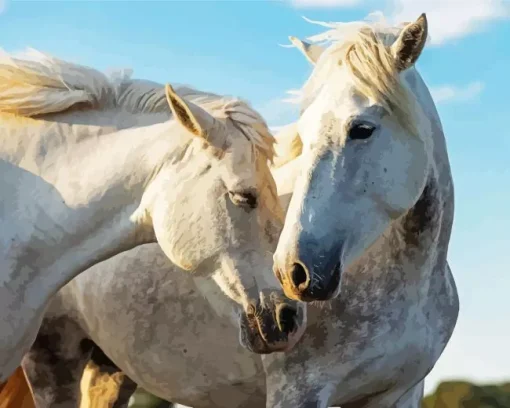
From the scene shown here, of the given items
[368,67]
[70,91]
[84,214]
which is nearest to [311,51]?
[368,67]

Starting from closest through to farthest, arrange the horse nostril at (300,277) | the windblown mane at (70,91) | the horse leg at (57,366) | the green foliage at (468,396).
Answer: the horse nostril at (300,277) < the windblown mane at (70,91) < the horse leg at (57,366) < the green foliage at (468,396)

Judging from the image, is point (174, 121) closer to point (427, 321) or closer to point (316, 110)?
point (316, 110)

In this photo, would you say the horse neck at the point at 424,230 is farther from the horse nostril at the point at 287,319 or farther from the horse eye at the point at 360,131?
the horse nostril at the point at 287,319

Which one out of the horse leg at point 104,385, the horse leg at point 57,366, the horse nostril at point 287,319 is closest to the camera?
the horse nostril at point 287,319

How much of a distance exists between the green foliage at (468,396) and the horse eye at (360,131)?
6804 mm

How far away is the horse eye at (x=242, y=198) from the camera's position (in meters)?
2.66

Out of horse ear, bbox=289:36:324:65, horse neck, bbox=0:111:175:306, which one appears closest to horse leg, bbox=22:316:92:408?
horse neck, bbox=0:111:175:306

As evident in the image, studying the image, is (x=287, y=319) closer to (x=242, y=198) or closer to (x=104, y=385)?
(x=242, y=198)

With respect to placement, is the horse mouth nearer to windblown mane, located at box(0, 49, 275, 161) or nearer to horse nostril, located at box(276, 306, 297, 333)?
horse nostril, located at box(276, 306, 297, 333)

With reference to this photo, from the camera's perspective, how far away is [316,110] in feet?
8.38

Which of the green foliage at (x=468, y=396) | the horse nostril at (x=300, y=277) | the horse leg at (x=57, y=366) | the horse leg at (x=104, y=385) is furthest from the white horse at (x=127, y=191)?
the green foliage at (x=468, y=396)

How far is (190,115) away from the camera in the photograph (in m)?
2.65

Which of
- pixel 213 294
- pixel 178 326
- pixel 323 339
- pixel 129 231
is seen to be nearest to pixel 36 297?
pixel 129 231

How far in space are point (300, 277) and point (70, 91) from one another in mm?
1178
